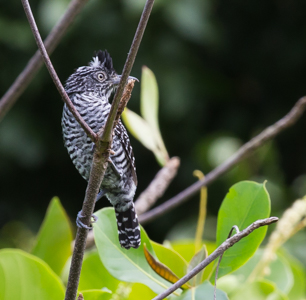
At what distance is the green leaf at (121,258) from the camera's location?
1.53 meters

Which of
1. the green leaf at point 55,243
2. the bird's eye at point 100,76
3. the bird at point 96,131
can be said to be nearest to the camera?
the green leaf at point 55,243

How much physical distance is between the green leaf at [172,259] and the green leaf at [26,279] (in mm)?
333

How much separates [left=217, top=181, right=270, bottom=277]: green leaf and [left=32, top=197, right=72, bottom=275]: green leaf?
24.3 inches

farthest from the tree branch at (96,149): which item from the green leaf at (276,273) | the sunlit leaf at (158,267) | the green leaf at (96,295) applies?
the green leaf at (276,273)

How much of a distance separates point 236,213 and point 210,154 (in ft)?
8.70

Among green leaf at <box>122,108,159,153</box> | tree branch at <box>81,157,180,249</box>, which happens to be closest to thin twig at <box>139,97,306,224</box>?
tree branch at <box>81,157,180,249</box>

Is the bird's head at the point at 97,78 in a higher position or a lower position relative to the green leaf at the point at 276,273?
higher

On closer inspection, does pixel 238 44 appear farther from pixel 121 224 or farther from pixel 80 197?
pixel 121 224

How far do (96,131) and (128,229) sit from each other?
444 mm

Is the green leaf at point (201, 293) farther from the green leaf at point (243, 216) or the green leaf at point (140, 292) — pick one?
the green leaf at point (140, 292)

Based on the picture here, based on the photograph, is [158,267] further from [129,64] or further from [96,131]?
[96,131]

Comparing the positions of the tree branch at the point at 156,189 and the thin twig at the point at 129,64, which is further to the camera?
the tree branch at the point at 156,189

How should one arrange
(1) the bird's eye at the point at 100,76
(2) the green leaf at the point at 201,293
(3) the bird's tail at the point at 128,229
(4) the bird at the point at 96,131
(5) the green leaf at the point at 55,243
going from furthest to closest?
(1) the bird's eye at the point at 100,76 → (4) the bird at the point at 96,131 → (5) the green leaf at the point at 55,243 → (3) the bird's tail at the point at 128,229 → (2) the green leaf at the point at 201,293

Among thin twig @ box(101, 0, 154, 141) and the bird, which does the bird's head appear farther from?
thin twig @ box(101, 0, 154, 141)
